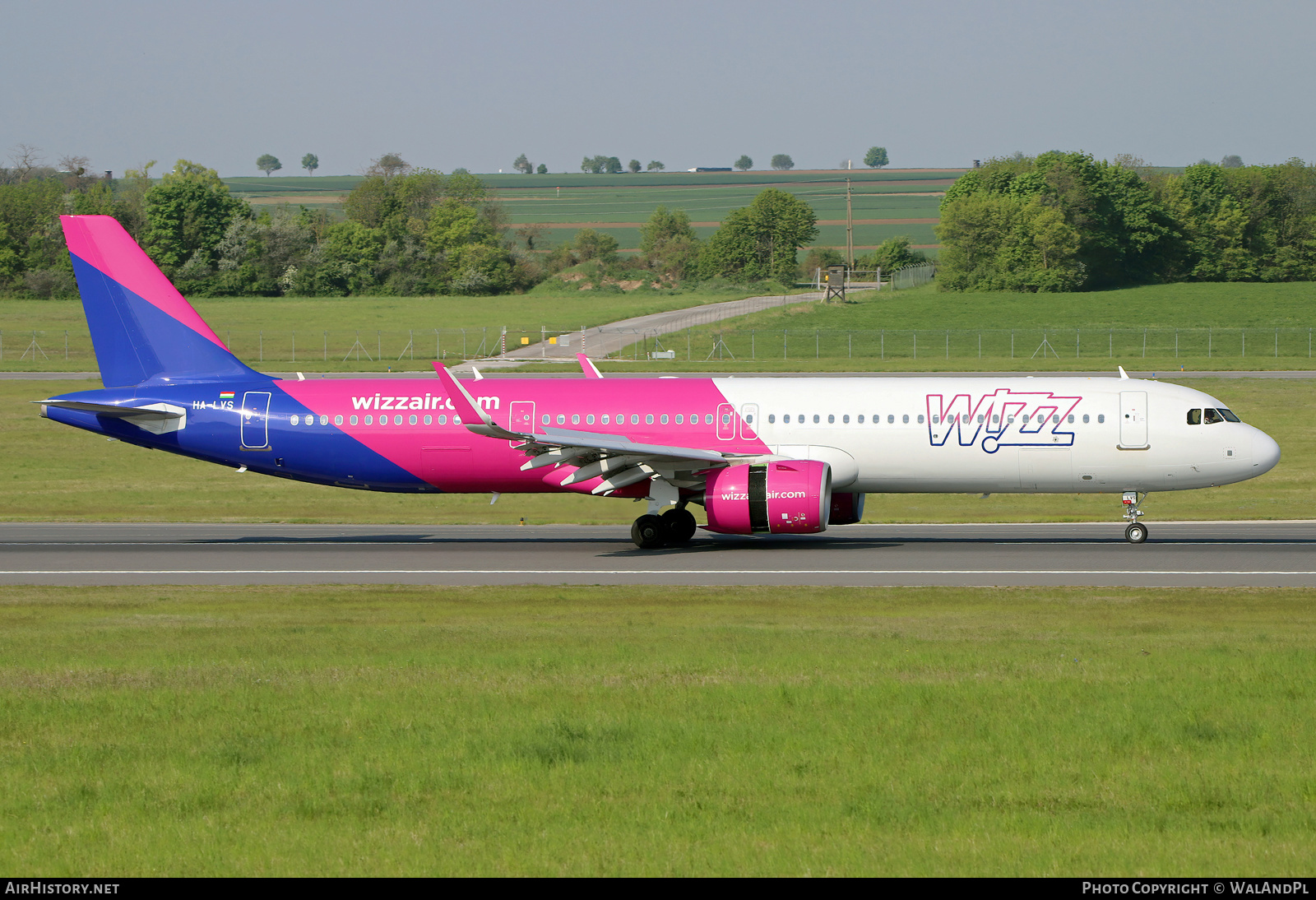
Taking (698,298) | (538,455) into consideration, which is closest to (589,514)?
(538,455)

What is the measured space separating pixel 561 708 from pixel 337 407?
792 inches

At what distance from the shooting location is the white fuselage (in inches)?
1170

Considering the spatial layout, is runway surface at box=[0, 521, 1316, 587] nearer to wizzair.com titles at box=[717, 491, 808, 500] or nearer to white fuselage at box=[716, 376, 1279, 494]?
wizzair.com titles at box=[717, 491, 808, 500]

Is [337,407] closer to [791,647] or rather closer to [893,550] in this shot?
[893,550]

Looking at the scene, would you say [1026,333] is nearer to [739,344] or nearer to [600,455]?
[739,344]

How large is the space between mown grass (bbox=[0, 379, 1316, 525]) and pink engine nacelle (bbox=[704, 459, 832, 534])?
7694 mm

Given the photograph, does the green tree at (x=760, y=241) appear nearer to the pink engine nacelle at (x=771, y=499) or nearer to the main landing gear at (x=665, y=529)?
the main landing gear at (x=665, y=529)

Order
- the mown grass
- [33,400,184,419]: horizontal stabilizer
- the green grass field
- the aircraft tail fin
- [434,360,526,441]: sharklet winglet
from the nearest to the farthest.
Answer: the green grass field, [434,360,526,441]: sharklet winglet, [33,400,184,419]: horizontal stabilizer, the aircraft tail fin, the mown grass

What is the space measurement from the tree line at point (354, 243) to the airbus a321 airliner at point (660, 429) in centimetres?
10458

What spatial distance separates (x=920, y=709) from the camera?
1279 cm

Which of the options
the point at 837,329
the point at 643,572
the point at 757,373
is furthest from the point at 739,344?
the point at 643,572

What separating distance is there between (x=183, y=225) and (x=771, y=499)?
409ft

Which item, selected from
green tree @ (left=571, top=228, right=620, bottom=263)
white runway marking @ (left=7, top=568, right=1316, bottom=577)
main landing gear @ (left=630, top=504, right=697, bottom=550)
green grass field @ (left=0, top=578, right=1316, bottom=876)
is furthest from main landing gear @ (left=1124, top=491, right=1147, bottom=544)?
green tree @ (left=571, top=228, right=620, bottom=263)

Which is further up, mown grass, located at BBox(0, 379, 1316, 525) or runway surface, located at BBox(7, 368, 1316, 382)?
runway surface, located at BBox(7, 368, 1316, 382)
